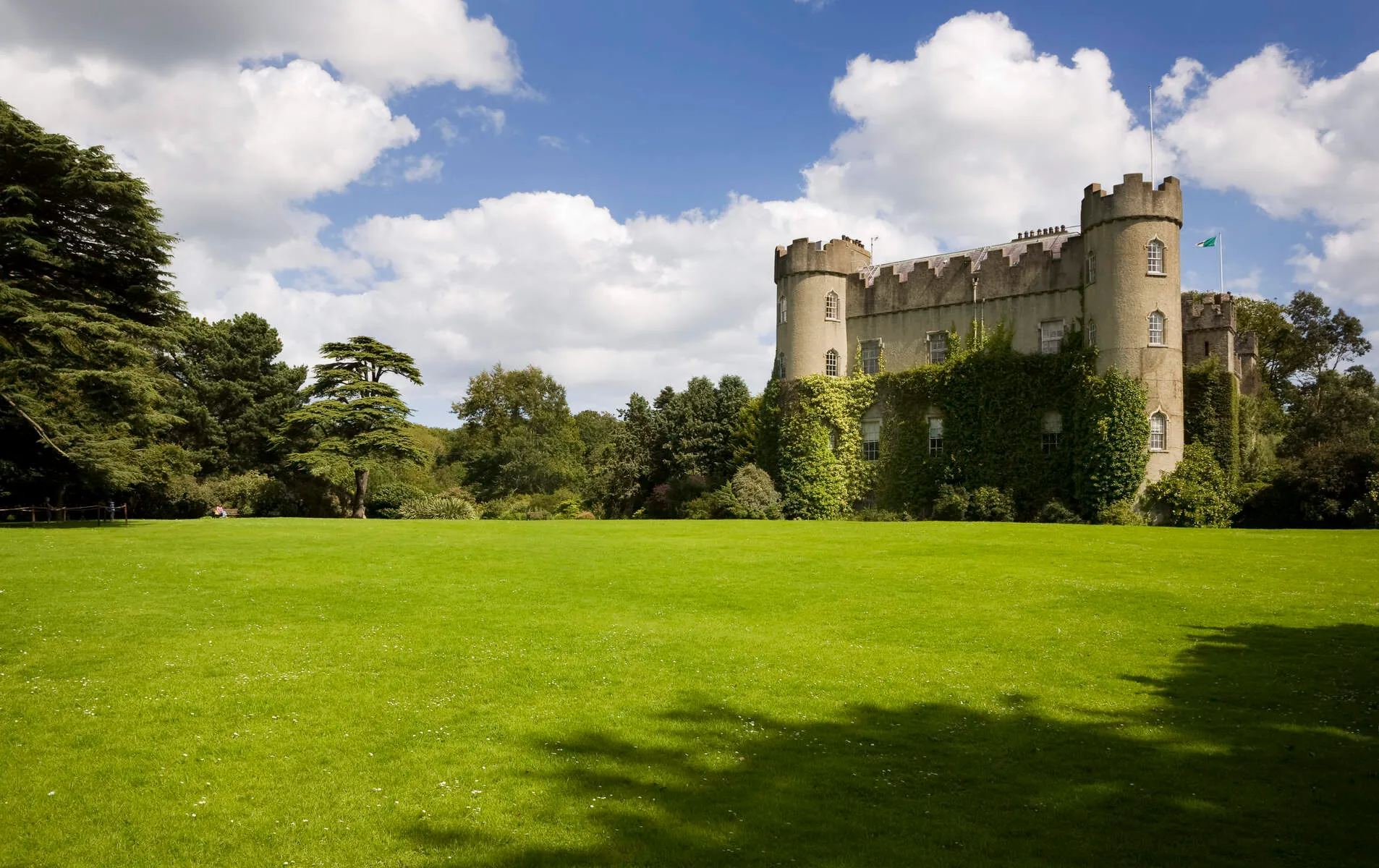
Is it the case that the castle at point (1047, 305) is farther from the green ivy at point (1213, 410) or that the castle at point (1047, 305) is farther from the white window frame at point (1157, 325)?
the green ivy at point (1213, 410)

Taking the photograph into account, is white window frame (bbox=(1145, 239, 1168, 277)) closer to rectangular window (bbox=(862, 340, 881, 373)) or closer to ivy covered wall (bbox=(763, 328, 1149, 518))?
ivy covered wall (bbox=(763, 328, 1149, 518))

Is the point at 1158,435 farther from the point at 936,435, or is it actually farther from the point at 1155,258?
the point at 936,435

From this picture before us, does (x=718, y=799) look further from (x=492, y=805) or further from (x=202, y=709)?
(x=202, y=709)

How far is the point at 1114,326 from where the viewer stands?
123 ft

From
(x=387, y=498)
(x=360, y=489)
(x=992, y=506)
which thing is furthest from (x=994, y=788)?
(x=387, y=498)

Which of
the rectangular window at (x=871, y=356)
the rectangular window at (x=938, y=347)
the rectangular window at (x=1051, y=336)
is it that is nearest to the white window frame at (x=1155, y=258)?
the rectangular window at (x=1051, y=336)

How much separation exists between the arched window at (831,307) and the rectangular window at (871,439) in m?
6.18

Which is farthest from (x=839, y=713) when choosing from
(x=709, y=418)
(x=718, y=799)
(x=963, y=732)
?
(x=709, y=418)

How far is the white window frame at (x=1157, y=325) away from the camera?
37125 mm

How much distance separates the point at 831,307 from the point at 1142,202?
15666mm

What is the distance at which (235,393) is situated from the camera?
56.7 metres

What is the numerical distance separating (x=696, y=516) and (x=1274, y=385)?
4142 centimetres

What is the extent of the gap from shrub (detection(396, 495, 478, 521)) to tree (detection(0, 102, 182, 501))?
50.0ft

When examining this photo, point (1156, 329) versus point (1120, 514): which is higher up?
point (1156, 329)
